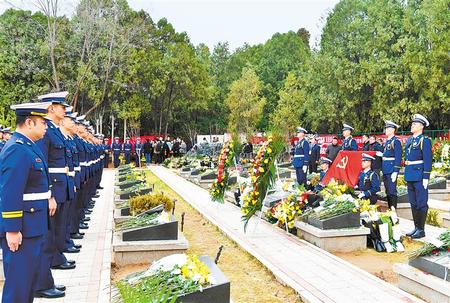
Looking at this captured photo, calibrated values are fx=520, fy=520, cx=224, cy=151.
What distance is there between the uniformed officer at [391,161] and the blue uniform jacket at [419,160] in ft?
4.91

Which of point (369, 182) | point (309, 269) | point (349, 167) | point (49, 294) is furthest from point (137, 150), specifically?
point (49, 294)

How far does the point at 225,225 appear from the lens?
34.6 feet

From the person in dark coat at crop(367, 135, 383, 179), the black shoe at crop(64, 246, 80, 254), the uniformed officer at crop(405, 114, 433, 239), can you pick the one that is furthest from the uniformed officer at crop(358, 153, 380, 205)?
the black shoe at crop(64, 246, 80, 254)

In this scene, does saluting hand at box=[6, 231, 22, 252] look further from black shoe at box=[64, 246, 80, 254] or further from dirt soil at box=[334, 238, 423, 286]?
dirt soil at box=[334, 238, 423, 286]

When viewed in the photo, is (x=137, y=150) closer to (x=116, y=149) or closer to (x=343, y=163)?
(x=116, y=149)

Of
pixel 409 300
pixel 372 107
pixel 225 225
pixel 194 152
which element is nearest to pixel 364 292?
pixel 409 300

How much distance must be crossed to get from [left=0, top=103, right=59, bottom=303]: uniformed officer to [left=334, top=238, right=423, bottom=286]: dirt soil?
4366mm

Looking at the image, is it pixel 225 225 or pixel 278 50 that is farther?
pixel 278 50

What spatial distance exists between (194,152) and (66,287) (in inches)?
1058

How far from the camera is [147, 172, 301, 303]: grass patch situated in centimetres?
600

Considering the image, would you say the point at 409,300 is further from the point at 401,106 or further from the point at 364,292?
the point at 401,106

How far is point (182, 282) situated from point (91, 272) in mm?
2738

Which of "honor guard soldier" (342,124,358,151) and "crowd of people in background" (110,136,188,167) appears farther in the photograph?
"crowd of people in background" (110,136,188,167)

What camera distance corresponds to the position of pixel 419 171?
8.91 m
